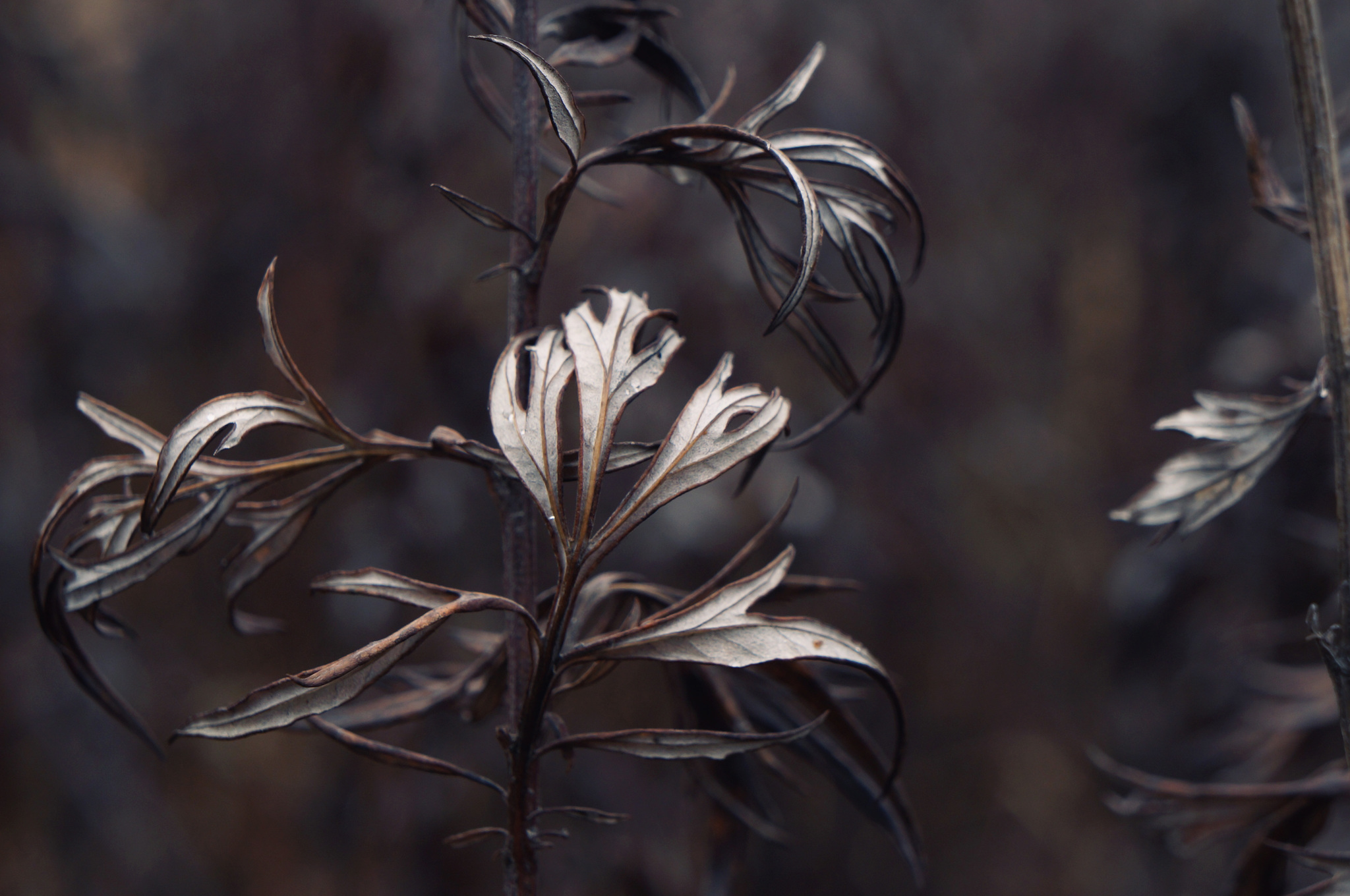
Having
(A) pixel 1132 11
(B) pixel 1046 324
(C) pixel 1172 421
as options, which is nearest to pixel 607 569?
(C) pixel 1172 421

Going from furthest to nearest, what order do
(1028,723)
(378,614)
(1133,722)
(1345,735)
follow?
(1028,723)
(1133,722)
(378,614)
(1345,735)

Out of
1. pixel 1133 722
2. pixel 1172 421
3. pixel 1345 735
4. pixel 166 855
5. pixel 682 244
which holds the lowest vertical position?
pixel 166 855

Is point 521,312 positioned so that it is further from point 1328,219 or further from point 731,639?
point 1328,219

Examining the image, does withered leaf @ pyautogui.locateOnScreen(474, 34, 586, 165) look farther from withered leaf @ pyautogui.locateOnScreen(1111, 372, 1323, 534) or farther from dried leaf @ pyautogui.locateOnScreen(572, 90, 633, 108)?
withered leaf @ pyautogui.locateOnScreen(1111, 372, 1323, 534)

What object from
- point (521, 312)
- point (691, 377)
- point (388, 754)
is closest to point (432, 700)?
point (388, 754)

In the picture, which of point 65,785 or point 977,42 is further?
point 977,42

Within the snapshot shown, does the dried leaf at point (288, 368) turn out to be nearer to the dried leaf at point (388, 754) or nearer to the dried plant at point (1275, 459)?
the dried leaf at point (388, 754)

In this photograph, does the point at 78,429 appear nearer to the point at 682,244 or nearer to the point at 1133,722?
the point at 682,244

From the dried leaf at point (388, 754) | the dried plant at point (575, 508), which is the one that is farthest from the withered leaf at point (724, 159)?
the dried leaf at point (388, 754)
